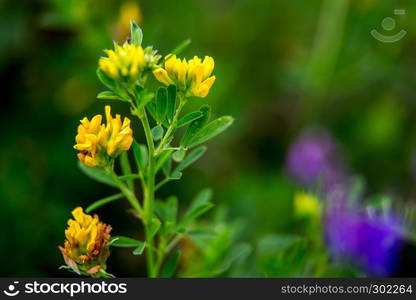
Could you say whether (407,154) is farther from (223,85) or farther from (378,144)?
(223,85)

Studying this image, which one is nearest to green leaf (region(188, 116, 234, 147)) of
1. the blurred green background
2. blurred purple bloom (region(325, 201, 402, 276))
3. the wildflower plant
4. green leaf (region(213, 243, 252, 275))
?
the wildflower plant

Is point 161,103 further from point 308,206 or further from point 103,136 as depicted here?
point 308,206

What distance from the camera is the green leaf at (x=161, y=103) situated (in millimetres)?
768

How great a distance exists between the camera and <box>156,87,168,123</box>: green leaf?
77 cm

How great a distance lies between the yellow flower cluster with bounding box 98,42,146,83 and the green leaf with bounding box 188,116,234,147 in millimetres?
139

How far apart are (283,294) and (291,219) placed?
0.75 meters

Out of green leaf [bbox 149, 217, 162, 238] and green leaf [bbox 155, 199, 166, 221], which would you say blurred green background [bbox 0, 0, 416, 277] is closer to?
green leaf [bbox 155, 199, 166, 221]

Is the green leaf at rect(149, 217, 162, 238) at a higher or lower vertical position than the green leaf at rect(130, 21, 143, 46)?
lower

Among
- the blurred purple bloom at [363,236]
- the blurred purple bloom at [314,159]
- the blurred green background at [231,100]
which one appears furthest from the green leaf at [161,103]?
the blurred purple bloom at [314,159]

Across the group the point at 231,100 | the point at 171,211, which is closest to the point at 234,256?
the point at 171,211

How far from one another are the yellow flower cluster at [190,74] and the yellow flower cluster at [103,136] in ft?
0.26

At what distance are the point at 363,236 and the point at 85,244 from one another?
22.9 inches

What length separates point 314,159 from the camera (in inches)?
70.6

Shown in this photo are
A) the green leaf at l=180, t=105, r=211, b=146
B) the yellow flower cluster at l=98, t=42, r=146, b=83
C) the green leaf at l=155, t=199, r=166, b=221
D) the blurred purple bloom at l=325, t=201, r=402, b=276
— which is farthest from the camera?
the blurred purple bloom at l=325, t=201, r=402, b=276
